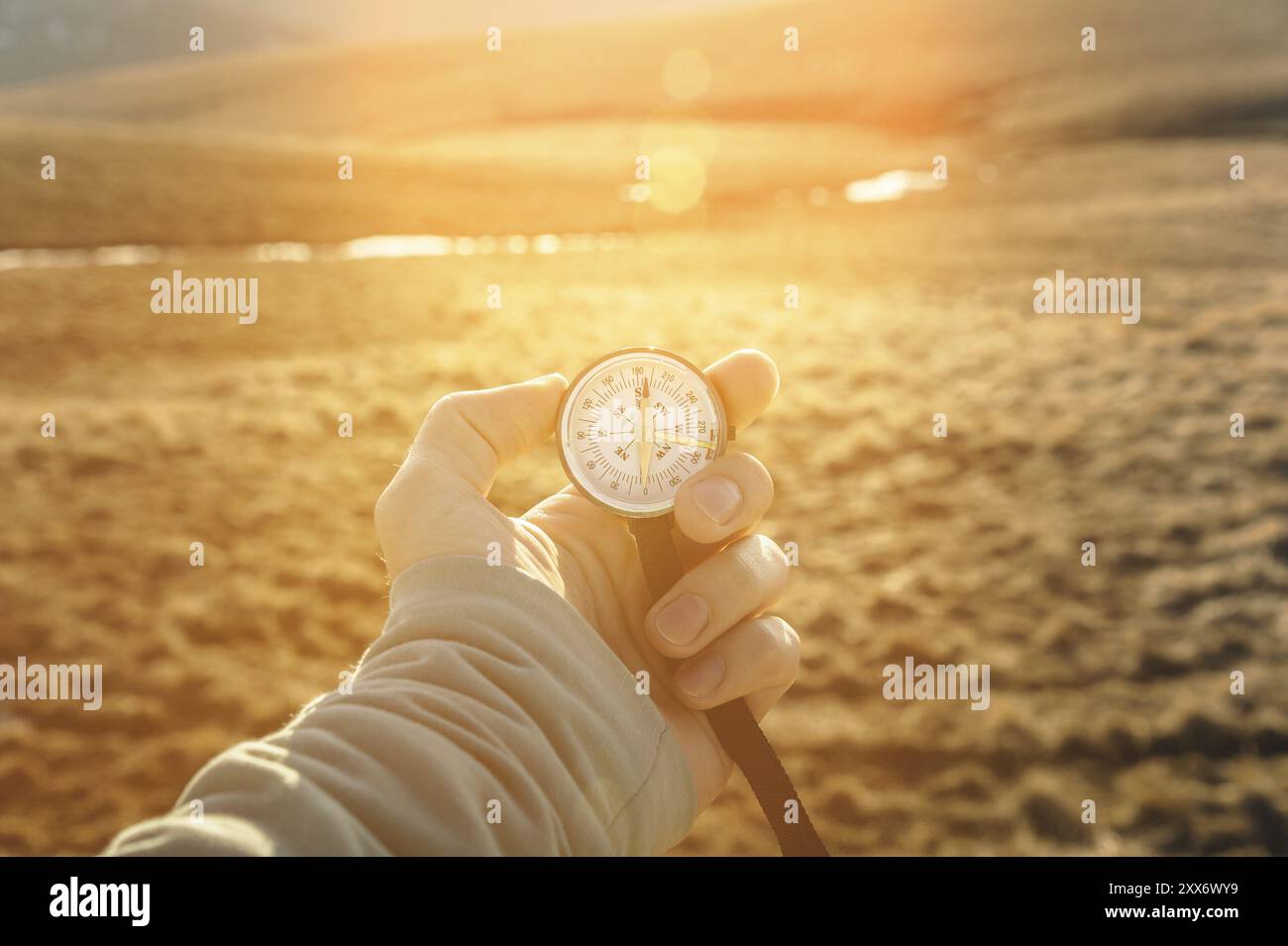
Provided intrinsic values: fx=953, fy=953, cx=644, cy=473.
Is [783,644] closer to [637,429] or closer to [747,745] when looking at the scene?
[747,745]

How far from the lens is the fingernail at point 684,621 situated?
2.45 meters

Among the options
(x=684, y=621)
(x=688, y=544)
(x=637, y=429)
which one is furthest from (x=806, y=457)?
(x=684, y=621)

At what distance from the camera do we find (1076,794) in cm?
484

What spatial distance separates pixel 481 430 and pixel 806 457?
6461 millimetres

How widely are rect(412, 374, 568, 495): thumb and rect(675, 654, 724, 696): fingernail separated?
0.73m

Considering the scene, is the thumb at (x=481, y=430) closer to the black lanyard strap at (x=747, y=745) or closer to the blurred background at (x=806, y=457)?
the black lanyard strap at (x=747, y=745)

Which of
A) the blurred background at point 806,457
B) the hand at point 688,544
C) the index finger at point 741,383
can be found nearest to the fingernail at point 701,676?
the hand at point 688,544

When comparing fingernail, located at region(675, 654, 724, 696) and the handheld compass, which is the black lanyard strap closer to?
the handheld compass

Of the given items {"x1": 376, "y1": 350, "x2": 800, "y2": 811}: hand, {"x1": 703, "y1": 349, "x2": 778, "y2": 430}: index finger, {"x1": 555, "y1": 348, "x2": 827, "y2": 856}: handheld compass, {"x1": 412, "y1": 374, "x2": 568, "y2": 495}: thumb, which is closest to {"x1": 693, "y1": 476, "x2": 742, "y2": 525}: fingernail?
{"x1": 376, "y1": 350, "x2": 800, "y2": 811}: hand

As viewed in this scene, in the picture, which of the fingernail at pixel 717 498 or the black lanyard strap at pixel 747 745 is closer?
the black lanyard strap at pixel 747 745

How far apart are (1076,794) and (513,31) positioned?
89.8m

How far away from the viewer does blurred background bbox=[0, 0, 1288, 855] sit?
5.12 metres
